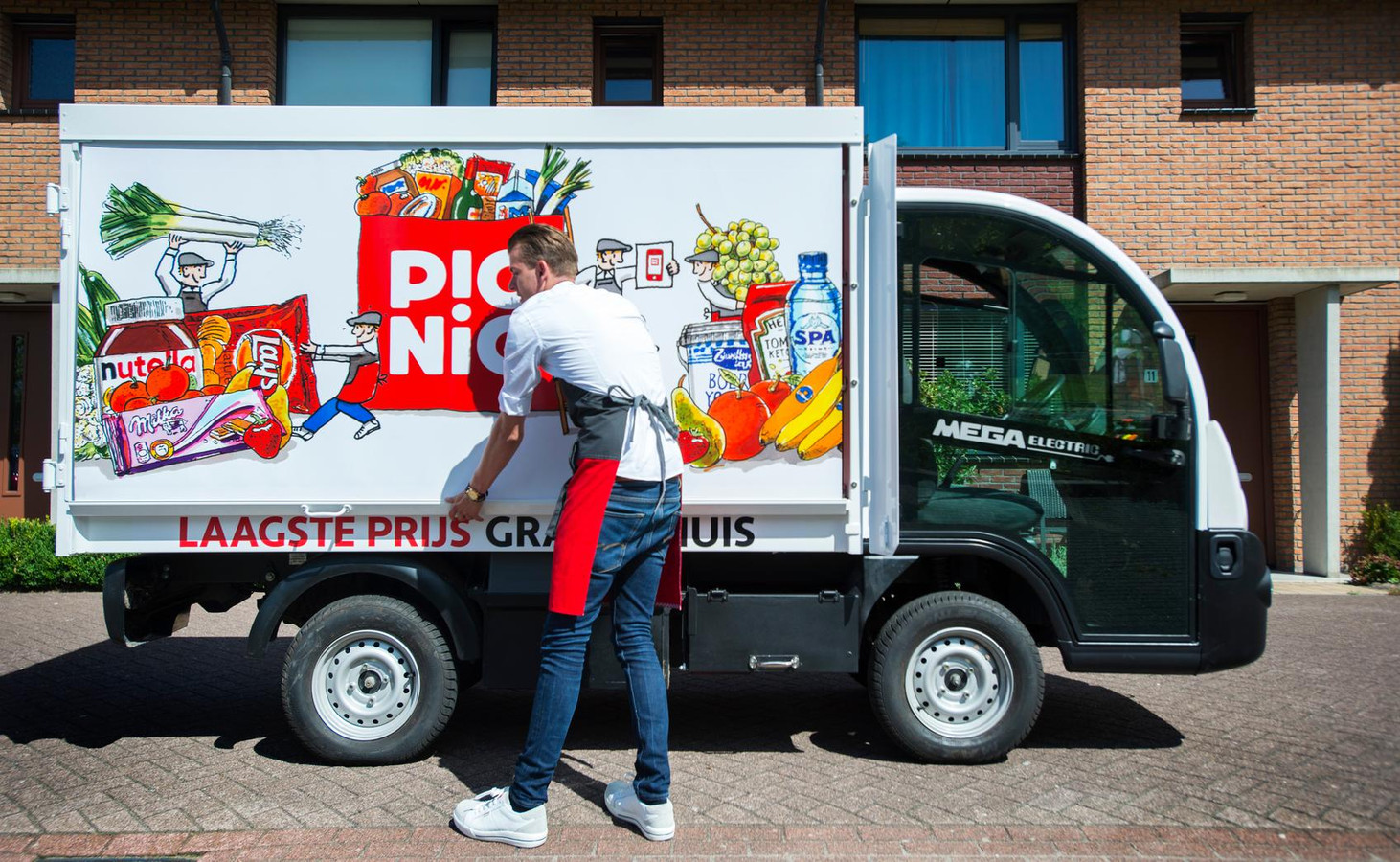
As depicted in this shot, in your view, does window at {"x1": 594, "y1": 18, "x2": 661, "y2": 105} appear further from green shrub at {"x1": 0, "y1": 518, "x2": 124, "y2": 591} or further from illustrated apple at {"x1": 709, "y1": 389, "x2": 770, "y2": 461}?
illustrated apple at {"x1": 709, "y1": 389, "x2": 770, "y2": 461}

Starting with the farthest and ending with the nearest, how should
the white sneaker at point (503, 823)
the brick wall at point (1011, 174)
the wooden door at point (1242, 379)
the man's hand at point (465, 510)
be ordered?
1. the wooden door at point (1242, 379)
2. the brick wall at point (1011, 174)
3. the man's hand at point (465, 510)
4. the white sneaker at point (503, 823)

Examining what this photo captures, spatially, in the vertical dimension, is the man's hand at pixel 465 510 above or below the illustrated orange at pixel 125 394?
below

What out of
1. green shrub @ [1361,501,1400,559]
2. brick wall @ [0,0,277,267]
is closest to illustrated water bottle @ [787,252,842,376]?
brick wall @ [0,0,277,267]

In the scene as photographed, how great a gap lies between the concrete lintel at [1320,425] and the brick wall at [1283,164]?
15 cm

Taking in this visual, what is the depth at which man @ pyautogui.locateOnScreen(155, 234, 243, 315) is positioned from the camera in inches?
159

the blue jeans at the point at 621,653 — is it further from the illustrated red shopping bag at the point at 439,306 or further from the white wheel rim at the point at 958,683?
the white wheel rim at the point at 958,683

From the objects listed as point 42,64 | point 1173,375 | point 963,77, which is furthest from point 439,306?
point 42,64

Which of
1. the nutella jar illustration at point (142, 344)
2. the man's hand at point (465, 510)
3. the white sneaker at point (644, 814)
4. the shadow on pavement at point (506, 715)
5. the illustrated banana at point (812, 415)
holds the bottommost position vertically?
the shadow on pavement at point (506, 715)

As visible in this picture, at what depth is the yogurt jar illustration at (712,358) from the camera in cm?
400

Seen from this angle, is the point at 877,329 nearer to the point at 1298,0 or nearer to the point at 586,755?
the point at 586,755

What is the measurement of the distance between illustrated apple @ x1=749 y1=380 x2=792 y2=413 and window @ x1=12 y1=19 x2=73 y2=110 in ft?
33.5

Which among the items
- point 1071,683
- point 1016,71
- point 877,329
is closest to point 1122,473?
point 877,329

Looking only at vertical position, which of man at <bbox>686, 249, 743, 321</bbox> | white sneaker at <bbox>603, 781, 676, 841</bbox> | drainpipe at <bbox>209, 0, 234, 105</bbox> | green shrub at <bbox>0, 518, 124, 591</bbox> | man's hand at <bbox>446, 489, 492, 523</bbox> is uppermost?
drainpipe at <bbox>209, 0, 234, 105</bbox>

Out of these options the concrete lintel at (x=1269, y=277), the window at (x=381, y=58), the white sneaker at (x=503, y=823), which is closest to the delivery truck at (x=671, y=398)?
the white sneaker at (x=503, y=823)
